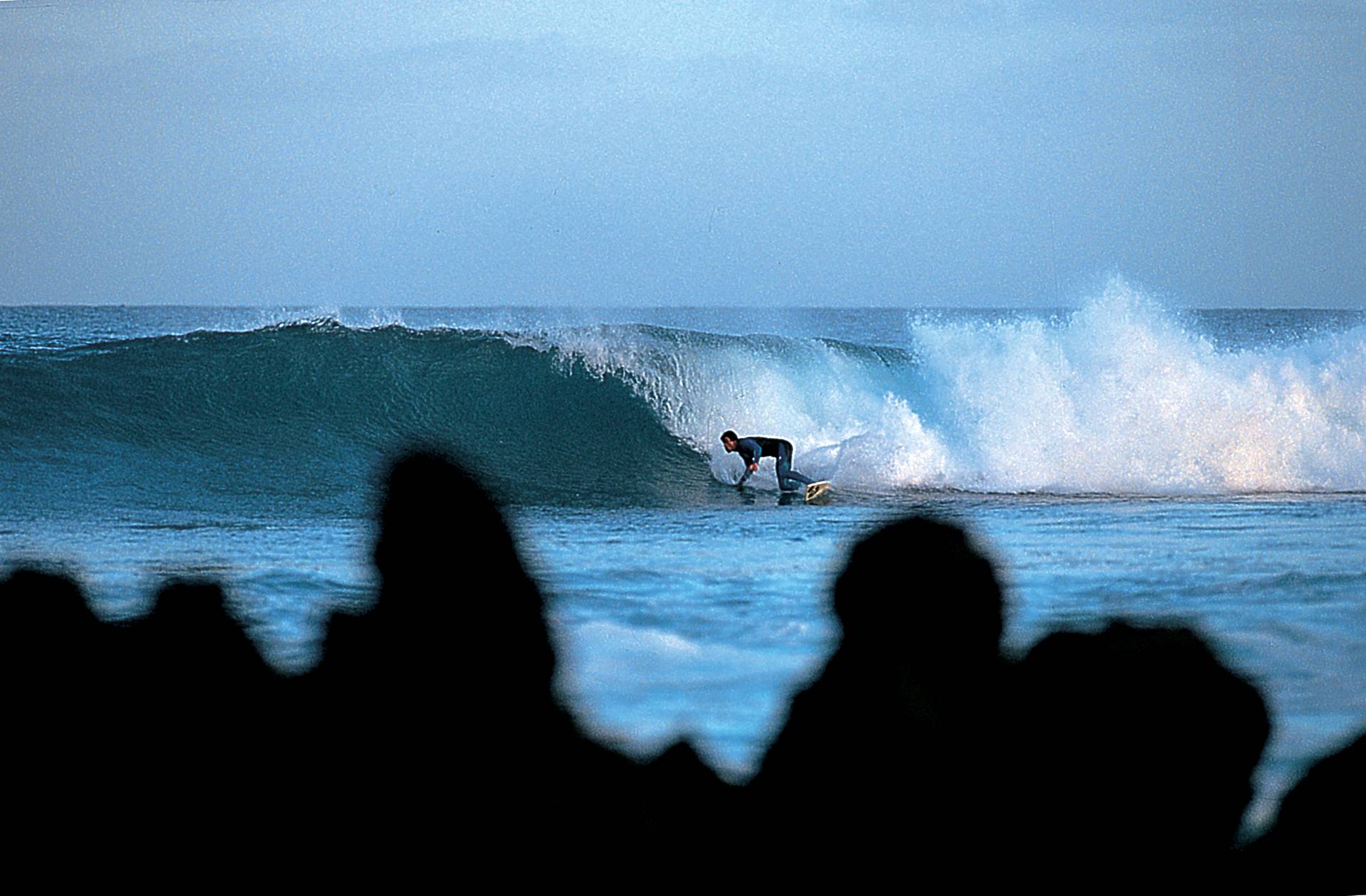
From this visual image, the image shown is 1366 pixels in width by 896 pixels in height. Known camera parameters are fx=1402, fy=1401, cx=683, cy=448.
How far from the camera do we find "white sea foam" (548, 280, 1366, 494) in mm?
5176

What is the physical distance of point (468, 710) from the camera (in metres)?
1.90

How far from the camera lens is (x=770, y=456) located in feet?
16.5

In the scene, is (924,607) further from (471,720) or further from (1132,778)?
(471,720)

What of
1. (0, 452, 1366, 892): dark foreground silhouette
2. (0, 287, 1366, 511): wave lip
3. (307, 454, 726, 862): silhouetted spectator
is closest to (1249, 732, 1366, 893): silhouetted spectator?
(0, 452, 1366, 892): dark foreground silhouette

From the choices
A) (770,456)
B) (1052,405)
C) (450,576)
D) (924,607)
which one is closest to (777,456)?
(770,456)

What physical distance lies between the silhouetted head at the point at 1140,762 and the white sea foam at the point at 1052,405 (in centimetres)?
297

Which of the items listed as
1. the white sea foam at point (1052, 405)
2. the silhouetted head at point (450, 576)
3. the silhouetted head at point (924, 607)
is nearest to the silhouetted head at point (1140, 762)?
the silhouetted head at point (924, 607)

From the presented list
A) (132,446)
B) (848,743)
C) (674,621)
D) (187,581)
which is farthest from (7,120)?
(848,743)

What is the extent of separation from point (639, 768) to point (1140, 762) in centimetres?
67

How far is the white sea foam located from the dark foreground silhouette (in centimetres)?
305

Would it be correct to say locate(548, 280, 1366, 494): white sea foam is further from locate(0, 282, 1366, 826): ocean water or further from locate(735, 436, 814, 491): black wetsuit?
locate(735, 436, 814, 491): black wetsuit

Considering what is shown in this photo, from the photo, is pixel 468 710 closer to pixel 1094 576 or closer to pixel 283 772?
pixel 283 772

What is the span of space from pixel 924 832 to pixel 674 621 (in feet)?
3.04

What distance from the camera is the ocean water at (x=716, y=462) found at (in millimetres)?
2736
